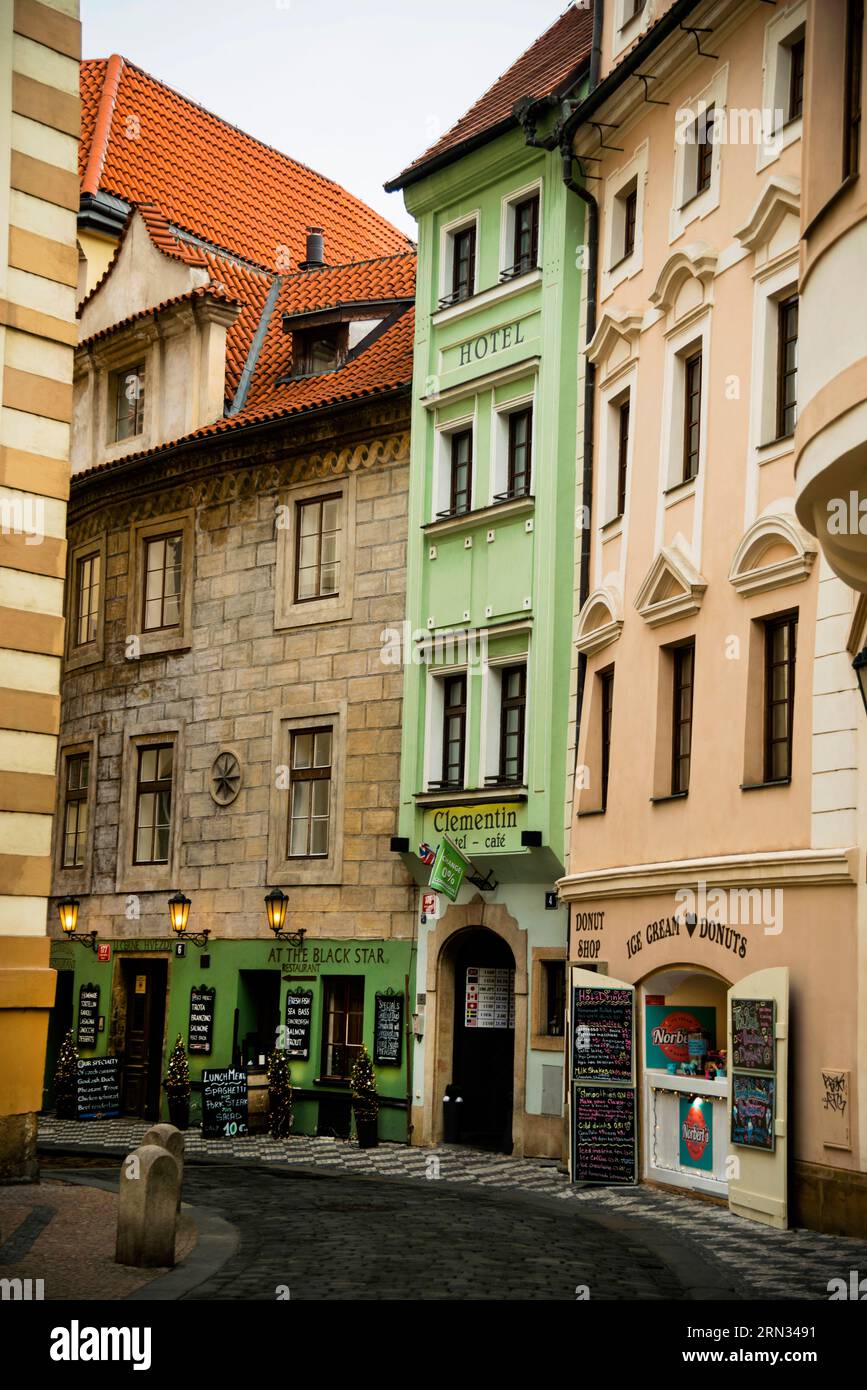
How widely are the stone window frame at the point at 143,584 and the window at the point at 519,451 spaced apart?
23.7 ft

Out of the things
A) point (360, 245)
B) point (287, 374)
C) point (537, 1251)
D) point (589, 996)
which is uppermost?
point (360, 245)

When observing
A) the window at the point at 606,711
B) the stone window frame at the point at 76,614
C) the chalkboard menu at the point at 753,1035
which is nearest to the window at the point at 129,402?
the stone window frame at the point at 76,614

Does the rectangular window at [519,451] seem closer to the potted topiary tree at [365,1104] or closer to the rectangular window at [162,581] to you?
the rectangular window at [162,581]

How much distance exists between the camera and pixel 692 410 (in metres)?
20.2

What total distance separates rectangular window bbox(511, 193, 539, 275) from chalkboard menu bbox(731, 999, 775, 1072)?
38.4 ft

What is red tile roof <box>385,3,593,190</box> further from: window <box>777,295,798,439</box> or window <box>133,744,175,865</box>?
window <box>133,744,175,865</box>

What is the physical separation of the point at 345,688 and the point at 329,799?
1691mm

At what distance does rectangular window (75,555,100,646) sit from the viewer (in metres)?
32.1

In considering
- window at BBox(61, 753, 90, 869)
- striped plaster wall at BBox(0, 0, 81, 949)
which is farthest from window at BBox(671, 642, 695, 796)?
window at BBox(61, 753, 90, 869)

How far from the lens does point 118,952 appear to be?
1192 inches

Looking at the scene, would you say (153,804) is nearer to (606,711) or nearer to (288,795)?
(288,795)
